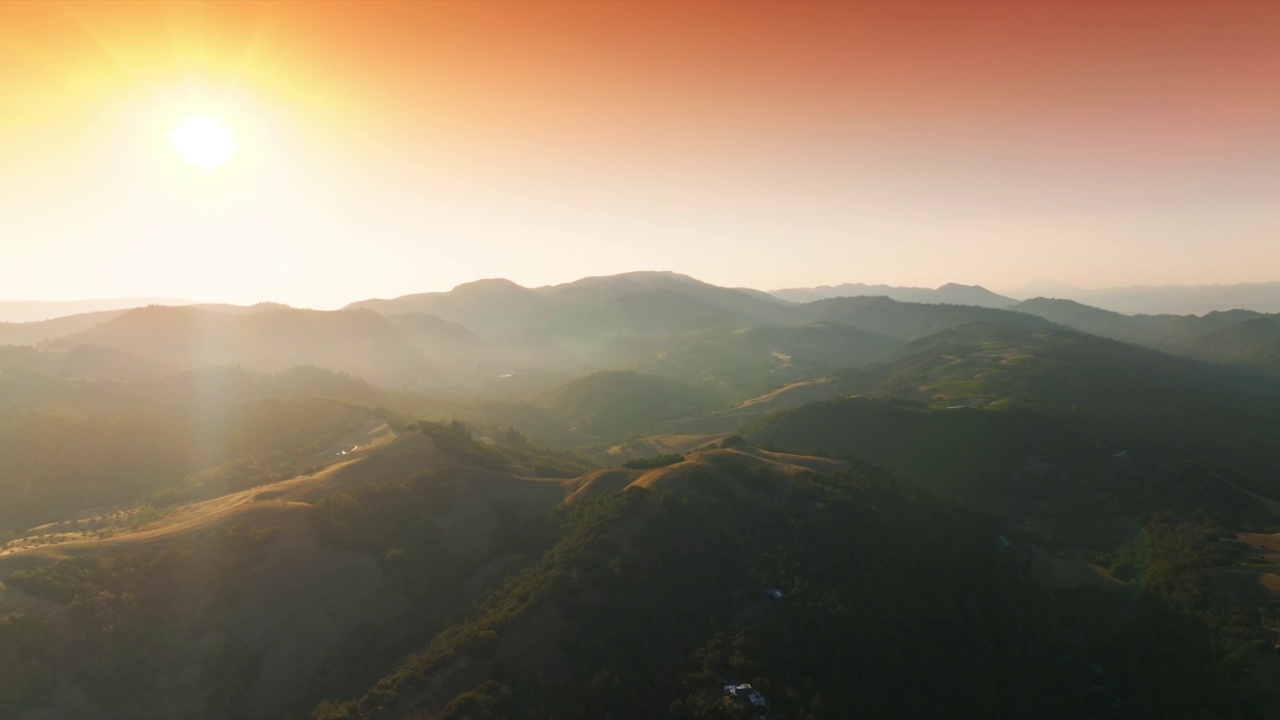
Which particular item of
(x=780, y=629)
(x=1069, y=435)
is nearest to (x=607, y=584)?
(x=780, y=629)

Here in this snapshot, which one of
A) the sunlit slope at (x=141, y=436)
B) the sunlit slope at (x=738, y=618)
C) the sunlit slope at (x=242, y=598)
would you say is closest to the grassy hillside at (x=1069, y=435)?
the sunlit slope at (x=738, y=618)

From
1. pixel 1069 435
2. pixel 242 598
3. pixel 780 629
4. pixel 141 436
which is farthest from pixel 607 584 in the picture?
pixel 1069 435

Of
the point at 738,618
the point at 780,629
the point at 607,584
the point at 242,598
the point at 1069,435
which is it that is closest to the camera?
the point at 780,629

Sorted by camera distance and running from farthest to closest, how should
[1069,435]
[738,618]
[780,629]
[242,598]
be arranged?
[1069,435] < [242,598] < [738,618] < [780,629]

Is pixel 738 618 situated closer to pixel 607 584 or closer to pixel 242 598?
pixel 607 584

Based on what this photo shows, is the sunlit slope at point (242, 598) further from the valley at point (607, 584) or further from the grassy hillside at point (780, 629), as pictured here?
the grassy hillside at point (780, 629)

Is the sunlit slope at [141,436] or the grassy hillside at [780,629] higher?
the sunlit slope at [141,436]

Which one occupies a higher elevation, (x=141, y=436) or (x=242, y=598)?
(x=141, y=436)

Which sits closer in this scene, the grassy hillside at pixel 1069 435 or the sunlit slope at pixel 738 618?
the sunlit slope at pixel 738 618

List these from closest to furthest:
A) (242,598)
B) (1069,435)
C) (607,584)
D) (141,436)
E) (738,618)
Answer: (738,618), (242,598), (607,584), (141,436), (1069,435)

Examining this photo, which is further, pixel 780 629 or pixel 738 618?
pixel 738 618

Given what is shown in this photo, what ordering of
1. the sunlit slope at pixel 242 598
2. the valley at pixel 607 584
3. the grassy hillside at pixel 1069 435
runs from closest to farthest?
the valley at pixel 607 584
the sunlit slope at pixel 242 598
the grassy hillside at pixel 1069 435

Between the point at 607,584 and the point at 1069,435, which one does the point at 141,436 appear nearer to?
A: the point at 607,584

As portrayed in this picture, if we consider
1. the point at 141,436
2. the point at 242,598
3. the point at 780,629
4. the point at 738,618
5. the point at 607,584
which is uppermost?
the point at 141,436
